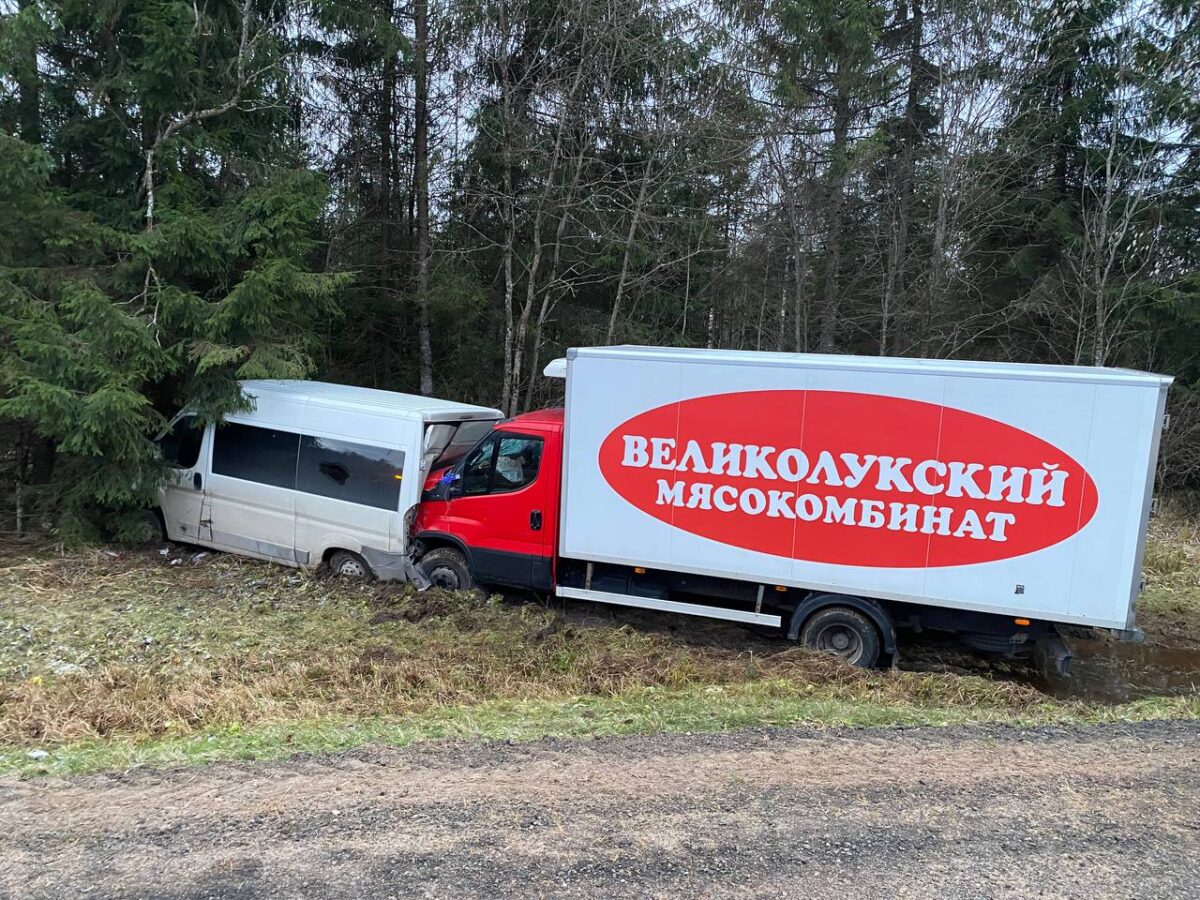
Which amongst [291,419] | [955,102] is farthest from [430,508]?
[955,102]

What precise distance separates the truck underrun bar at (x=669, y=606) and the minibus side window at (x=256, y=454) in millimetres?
3774

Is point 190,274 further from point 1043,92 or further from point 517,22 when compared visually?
point 1043,92

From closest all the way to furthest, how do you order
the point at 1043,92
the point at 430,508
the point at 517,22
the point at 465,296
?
the point at 430,508, the point at 517,22, the point at 465,296, the point at 1043,92

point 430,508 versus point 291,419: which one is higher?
point 291,419

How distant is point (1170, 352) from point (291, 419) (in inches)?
652

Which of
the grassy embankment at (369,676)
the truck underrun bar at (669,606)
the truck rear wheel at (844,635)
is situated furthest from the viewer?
the truck underrun bar at (669,606)

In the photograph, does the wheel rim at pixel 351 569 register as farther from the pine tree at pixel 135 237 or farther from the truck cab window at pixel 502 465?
the pine tree at pixel 135 237

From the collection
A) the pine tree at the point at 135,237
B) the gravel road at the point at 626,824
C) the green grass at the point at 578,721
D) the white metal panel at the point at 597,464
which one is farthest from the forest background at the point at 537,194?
the gravel road at the point at 626,824

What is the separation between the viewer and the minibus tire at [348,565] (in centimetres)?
914

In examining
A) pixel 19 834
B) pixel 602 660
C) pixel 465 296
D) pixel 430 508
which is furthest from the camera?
pixel 465 296

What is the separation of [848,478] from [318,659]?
15.4 feet

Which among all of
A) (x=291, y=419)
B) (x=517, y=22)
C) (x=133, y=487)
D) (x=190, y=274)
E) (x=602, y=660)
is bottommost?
(x=602, y=660)

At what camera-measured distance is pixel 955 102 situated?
53.8 feet

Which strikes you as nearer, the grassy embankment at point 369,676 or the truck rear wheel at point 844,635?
the grassy embankment at point 369,676
